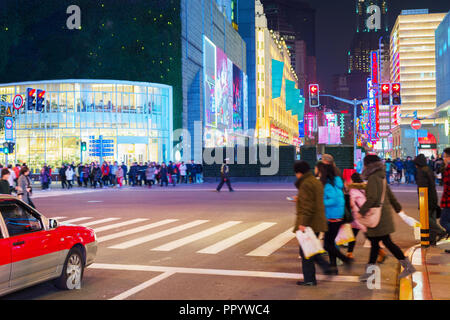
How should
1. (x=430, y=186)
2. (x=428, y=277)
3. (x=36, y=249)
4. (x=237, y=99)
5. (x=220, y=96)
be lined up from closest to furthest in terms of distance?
(x=36, y=249), (x=428, y=277), (x=430, y=186), (x=220, y=96), (x=237, y=99)

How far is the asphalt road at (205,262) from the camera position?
662 cm

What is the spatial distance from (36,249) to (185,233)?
6164mm

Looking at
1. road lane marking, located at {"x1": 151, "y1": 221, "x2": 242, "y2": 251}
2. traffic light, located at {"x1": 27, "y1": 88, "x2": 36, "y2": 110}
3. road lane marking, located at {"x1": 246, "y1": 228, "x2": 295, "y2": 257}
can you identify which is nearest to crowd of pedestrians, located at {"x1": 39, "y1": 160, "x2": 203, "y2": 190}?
traffic light, located at {"x1": 27, "y1": 88, "x2": 36, "y2": 110}

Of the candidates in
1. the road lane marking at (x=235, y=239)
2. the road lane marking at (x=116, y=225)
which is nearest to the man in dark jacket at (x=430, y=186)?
the road lane marking at (x=235, y=239)

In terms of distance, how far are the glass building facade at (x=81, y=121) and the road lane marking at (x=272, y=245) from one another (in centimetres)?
4214

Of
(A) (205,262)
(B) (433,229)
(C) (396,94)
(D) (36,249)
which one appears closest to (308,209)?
(A) (205,262)

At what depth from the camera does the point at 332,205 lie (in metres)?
7.84

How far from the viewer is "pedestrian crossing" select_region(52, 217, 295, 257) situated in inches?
408

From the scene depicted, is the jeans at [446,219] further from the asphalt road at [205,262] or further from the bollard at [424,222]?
the asphalt road at [205,262]

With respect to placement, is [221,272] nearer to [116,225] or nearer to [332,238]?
[332,238]

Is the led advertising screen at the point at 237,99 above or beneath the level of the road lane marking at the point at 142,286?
above

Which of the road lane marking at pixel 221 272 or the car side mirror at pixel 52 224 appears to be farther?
the road lane marking at pixel 221 272

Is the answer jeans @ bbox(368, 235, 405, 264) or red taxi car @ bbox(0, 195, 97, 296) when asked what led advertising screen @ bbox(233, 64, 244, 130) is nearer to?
jeans @ bbox(368, 235, 405, 264)
